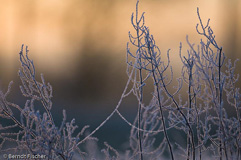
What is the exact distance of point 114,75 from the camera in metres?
9.45

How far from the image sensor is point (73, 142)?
73.8 inches

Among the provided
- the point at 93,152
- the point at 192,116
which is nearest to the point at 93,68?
the point at 93,152

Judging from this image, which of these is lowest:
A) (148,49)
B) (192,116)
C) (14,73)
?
(192,116)

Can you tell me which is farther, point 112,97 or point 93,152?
point 112,97

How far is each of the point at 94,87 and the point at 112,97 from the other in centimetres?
78

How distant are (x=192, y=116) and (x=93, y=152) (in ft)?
3.18

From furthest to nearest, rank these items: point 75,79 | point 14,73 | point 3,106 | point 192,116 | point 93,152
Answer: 1. point 75,79
2. point 14,73
3. point 93,152
4. point 192,116
5. point 3,106

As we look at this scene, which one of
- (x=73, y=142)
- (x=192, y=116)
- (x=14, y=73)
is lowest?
(x=73, y=142)

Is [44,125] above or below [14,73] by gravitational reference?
below

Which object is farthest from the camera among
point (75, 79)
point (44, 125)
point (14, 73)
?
point (75, 79)

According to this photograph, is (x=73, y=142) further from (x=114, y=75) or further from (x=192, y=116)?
(x=114, y=75)

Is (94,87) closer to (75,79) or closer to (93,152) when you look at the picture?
(75,79)

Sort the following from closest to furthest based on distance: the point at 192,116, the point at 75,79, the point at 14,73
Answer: the point at 192,116
the point at 14,73
the point at 75,79

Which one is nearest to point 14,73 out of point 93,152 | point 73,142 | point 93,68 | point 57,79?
point 57,79
